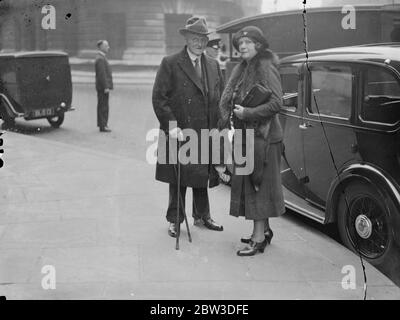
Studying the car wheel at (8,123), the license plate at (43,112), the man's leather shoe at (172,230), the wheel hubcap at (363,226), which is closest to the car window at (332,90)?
the wheel hubcap at (363,226)

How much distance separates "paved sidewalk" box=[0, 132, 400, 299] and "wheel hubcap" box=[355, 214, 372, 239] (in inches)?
9.1

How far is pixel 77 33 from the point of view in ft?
106

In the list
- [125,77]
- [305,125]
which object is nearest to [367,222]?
[305,125]

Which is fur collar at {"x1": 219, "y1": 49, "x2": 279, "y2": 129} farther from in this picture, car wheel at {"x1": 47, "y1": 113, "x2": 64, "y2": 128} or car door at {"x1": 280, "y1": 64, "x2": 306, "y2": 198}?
car wheel at {"x1": 47, "y1": 113, "x2": 64, "y2": 128}

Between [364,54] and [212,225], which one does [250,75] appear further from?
[212,225]

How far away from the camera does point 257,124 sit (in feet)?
14.3

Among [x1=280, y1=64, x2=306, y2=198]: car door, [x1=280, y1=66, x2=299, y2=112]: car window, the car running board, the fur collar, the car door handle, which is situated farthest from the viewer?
[x1=280, y1=66, x2=299, y2=112]: car window

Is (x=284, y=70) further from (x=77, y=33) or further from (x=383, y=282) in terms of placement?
(x=77, y=33)

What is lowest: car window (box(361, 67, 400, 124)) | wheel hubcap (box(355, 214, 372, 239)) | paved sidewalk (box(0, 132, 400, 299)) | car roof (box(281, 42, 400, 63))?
paved sidewalk (box(0, 132, 400, 299))

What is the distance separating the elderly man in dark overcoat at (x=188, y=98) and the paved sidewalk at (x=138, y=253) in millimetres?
545

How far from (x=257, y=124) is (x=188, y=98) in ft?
2.52

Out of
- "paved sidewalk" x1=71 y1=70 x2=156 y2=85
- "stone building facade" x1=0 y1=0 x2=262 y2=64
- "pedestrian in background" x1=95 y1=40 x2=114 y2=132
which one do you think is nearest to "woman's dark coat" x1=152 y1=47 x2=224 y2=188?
"pedestrian in background" x1=95 y1=40 x2=114 y2=132

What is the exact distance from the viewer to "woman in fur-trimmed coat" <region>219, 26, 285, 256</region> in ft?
14.0
